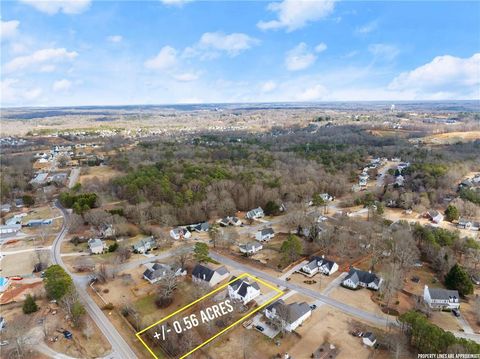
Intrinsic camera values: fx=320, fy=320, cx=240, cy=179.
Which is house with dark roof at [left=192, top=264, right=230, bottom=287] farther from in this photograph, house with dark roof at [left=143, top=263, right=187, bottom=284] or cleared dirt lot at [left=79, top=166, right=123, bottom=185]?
cleared dirt lot at [left=79, top=166, right=123, bottom=185]

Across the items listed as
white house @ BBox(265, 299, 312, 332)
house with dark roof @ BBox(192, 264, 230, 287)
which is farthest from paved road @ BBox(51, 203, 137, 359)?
white house @ BBox(265, 299, 312, 332)

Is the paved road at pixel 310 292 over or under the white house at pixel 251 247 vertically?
under

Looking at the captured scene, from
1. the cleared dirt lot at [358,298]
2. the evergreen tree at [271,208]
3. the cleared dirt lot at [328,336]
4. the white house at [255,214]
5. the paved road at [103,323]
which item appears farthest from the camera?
the evergreen tree at [271,208]

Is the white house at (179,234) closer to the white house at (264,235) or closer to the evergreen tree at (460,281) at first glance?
the white house at (264,235)

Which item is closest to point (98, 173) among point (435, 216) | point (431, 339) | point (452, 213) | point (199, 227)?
point (199, 227)

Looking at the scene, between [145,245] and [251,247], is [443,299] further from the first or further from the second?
[145,245]

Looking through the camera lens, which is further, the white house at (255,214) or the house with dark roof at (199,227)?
the white house at (255,214)

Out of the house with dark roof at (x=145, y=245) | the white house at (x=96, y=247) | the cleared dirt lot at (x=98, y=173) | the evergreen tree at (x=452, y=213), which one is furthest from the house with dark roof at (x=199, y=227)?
the evergreen tree at (x=452, y=213)
